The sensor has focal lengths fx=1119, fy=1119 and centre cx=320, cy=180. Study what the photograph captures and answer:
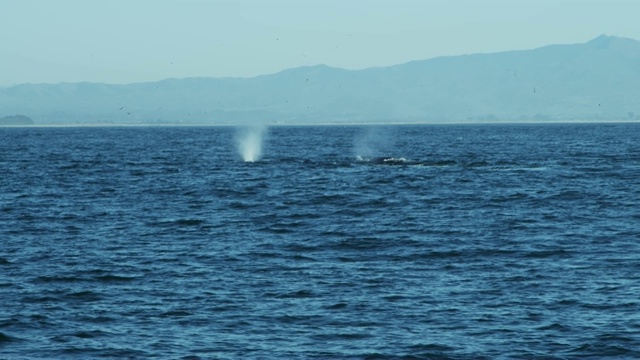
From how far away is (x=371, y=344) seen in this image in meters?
28.1

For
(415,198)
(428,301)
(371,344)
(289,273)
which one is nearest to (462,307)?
(428,301)

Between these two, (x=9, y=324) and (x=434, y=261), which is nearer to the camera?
(x=9, y=324)

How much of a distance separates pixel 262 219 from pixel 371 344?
2878 centimetres

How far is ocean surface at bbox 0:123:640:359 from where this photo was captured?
93.3 ft

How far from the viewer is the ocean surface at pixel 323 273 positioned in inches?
1120

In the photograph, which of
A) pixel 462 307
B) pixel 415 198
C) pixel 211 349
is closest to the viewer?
pixel 211 349

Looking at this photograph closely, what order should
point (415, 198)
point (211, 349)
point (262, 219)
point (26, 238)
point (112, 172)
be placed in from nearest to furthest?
point (211, 349), point (26, 238), point (262, 219), point (415, 198), point (112, 172)

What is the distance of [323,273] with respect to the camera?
125 feet

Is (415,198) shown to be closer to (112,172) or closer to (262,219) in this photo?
(262,219)

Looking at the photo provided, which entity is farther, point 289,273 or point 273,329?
point 289,273

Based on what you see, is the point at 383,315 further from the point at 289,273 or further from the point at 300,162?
the point at 300,162

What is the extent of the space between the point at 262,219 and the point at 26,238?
12.8 metres

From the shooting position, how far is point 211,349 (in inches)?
1089

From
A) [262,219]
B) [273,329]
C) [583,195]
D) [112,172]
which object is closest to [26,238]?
[262,219]
